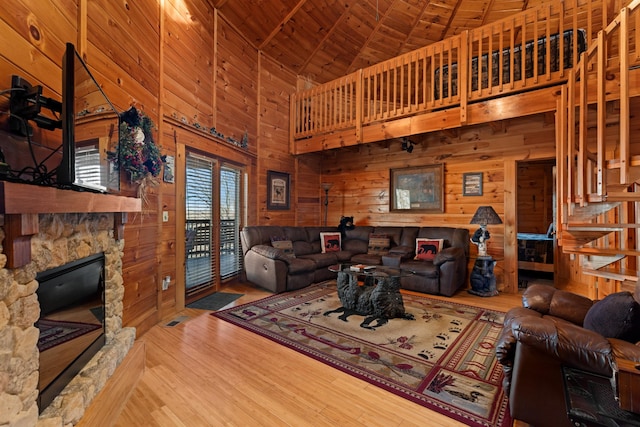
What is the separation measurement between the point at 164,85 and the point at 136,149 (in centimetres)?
119

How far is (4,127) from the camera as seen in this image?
51.3 inches

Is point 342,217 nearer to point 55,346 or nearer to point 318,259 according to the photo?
point 318,259

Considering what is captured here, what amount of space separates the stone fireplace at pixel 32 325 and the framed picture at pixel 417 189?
463cm

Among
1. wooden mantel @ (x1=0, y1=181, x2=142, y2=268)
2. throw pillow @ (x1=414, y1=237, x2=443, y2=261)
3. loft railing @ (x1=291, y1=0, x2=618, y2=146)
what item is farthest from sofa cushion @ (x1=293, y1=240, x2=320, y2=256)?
wooden mantel @ (x1=0, y1=181, x2=142, y2=268)

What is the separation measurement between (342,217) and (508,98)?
3.37 metres

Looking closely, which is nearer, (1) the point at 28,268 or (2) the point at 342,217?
(1) the point at 28,268

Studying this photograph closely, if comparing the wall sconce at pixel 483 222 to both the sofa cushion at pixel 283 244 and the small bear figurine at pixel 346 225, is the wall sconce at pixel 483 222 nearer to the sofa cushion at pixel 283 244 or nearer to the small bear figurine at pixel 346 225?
the small bear figurine at pixel 346 225

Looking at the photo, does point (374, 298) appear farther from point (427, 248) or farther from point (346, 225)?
point (346, 225)

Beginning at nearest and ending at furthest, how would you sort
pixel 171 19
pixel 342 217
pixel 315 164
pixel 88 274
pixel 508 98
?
pixel 88 274, pixel 171 19, pixel 508 98, pixel 342 217, pixel 315 164

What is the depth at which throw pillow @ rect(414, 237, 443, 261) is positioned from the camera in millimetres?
4433

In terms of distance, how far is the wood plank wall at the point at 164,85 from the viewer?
1.58m

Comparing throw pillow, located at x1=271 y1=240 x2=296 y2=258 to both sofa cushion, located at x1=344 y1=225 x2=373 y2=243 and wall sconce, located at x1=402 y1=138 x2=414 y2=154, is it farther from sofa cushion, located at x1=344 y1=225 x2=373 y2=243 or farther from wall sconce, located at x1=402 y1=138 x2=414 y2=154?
wall sconce, located at x1=402 y1=138 x2=414 y2=154

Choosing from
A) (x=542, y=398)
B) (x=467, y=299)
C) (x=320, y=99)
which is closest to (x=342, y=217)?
(x=320, y=99)

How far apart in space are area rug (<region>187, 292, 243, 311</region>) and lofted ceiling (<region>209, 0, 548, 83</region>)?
4.02 metres
